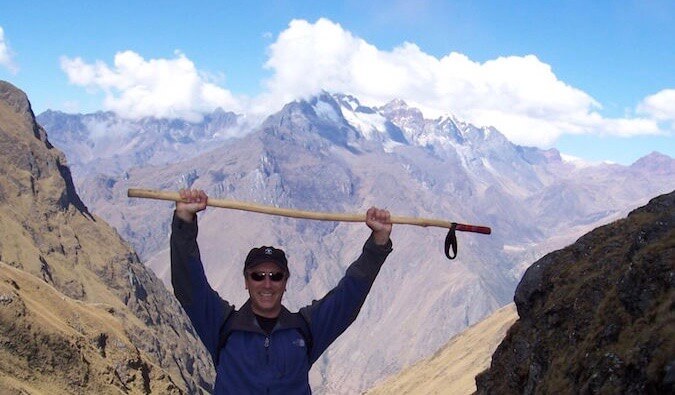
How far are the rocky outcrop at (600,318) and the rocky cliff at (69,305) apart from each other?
40.3 m

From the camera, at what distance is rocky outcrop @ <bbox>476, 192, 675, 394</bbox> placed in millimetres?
11711

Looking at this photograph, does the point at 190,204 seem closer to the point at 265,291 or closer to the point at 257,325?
the point at 265,291

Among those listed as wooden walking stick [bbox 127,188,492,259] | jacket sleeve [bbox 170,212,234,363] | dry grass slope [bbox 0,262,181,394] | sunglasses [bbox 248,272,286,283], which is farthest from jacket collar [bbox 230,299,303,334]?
dry grass slope [bbox 0,262,181,394]

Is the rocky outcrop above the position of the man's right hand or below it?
below

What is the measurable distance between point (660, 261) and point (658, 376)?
4901mm

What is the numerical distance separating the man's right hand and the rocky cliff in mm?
46811

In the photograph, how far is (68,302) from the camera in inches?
3135

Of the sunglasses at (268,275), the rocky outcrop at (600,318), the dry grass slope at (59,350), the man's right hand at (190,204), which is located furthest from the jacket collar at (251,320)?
the dry grass slope at (59,350)

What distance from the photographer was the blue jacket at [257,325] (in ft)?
24.2

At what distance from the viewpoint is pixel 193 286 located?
7770 millimetres

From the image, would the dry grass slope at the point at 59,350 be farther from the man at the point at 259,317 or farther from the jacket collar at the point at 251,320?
the jacket collar at the point at 251,320

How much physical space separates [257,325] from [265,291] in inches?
16.3

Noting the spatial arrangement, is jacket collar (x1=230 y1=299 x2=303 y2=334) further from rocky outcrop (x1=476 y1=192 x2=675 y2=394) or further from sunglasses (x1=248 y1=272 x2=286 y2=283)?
rocky outcrop (x1=476 y1=192 x2=675 y2=394)

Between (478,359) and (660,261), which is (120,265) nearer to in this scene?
(478,359)
